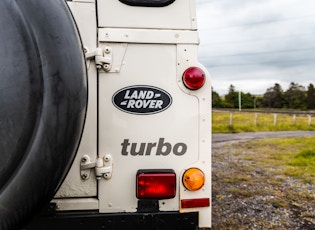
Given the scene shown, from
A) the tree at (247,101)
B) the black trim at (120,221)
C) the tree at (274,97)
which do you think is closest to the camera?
the black trim at (120,221)

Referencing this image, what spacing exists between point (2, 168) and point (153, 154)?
905mm

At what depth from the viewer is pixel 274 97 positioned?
7631 cm

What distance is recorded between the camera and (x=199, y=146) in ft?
7.13

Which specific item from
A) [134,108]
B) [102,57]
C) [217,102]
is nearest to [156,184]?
[134,108]

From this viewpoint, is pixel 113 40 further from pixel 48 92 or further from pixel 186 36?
pixel 48 92

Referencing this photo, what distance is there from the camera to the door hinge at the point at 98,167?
207cm

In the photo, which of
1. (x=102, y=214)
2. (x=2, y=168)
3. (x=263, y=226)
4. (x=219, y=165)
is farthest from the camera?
(x=219, y=165)

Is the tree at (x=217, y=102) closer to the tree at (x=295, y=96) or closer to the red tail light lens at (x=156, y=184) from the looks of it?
the tree at (x=295, y=96)

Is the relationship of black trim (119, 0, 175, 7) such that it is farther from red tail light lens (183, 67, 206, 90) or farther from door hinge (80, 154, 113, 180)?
door hinge (80, 154, 113, 180)

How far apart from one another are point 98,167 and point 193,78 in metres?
0.80

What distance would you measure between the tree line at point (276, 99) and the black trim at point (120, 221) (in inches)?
2584

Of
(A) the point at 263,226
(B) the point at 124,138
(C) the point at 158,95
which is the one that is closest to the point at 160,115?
(C) the point at 158,95

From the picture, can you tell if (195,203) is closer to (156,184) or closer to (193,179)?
(193,179)

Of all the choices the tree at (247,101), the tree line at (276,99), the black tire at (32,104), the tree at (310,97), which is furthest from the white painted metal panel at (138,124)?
the tree at (247,101)
